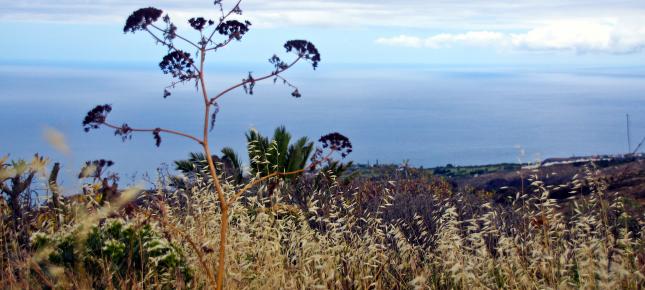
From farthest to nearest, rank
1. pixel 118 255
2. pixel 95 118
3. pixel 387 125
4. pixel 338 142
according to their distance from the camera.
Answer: pixel 387 125, pixel 118 255, pixel 338 142, pixel 95 118

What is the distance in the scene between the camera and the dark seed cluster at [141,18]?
353 centimetres

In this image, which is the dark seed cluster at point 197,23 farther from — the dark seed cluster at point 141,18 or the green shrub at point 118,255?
the green shrub at point 118,255

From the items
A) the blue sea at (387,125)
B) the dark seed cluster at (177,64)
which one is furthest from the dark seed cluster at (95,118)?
the blue sea at (387,125)

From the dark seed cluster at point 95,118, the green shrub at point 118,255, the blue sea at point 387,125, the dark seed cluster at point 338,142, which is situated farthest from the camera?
the blue sea at point 387,125

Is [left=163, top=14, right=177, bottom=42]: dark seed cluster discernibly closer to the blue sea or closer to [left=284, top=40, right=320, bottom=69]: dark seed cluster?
[left=284, top=40, right=320, bottom=69]: dark seed cluster

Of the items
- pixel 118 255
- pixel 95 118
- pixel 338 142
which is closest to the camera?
pixel 95 118

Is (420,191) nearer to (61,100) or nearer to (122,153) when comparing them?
(122,153)

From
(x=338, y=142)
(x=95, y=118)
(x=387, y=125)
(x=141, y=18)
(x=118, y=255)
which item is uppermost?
(x=387, y=125)

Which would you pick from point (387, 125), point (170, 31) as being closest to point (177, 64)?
point (170, 31)

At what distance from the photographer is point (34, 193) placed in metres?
5.42

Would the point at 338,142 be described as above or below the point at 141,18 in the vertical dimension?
below

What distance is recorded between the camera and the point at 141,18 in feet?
11.7

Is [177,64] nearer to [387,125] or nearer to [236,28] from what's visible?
[236,28]

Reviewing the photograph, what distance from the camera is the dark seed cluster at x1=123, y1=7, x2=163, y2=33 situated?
3531 mm
